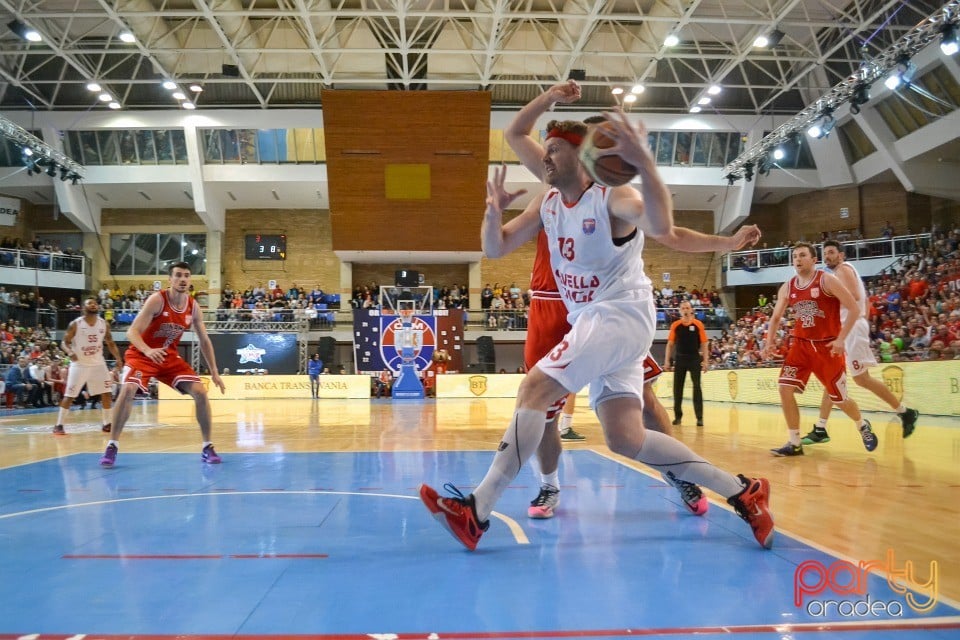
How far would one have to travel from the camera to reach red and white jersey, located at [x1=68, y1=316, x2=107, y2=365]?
35.0 feet

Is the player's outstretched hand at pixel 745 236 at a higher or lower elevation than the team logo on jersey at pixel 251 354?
higher

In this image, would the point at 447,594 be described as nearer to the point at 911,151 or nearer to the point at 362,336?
the point at 362,336

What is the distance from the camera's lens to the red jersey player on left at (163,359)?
21.1 feet

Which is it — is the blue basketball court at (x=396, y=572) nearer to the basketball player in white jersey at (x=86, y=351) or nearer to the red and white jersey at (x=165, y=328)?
the red and white jersey at (x=165, y=328)

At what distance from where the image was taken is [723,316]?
102 feet

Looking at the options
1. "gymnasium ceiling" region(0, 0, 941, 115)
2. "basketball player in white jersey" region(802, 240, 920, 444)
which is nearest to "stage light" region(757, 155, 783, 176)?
"gymnasium ceiling" region(0, 0, 941, 115)

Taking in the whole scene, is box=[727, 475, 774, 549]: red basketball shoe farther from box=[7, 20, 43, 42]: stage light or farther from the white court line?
box=[7, 20, 43, 42]: stage light

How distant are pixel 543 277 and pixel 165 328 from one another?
14.5 feet

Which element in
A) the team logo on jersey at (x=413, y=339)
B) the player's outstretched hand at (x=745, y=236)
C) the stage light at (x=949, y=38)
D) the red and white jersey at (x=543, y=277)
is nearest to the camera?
the player's outstretched hand at (x=745, y=236)

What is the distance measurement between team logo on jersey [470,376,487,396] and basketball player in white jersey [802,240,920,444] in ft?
55.1

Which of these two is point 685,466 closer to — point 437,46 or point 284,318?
point 437,46

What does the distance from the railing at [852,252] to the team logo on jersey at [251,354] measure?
71.1ft

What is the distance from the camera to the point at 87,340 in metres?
10.8

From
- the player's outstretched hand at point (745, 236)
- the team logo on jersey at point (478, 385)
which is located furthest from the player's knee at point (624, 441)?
the team logo on jersey at point (478, 385)
